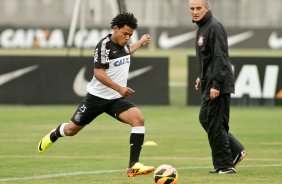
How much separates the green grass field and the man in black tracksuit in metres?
0.36

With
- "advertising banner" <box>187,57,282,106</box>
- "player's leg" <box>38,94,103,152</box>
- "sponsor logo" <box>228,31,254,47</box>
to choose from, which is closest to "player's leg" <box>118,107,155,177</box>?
"player's leg" <box>38,94,103,152</box>

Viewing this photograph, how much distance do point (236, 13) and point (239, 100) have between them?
21778 mm

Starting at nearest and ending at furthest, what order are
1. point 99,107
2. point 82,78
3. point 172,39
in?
point 99,107
point 82,78
point 172,39

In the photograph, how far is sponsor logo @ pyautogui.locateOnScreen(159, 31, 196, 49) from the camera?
4800 centimetres

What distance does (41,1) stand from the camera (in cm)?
4925

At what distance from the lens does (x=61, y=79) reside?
1039 inches

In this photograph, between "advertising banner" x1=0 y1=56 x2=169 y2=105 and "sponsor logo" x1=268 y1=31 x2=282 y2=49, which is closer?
"advertising banner" x1=0 y1=56 x2=169 y2=105

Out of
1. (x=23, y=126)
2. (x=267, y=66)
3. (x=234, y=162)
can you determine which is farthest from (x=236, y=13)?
(x=234, y=162)

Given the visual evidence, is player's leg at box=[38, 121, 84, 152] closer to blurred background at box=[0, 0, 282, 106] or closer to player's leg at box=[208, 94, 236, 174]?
player's leg at box=[208, 94, 236, 174]

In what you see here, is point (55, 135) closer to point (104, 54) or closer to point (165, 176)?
point (104, 54)

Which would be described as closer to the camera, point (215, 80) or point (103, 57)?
point (215, 80)

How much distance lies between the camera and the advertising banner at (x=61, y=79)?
85.9ft

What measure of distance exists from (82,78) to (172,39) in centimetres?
2291

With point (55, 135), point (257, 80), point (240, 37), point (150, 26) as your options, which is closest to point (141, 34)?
point (150, 26)
